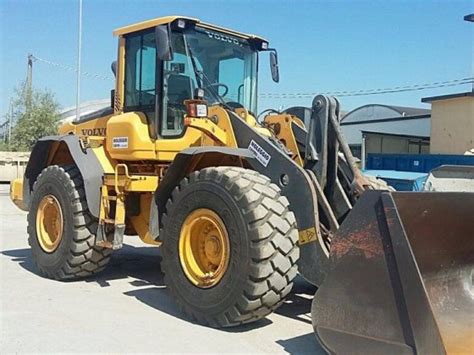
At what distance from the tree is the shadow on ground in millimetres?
25073

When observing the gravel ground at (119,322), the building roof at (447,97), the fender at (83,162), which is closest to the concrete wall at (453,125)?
the building roof at (447,97)

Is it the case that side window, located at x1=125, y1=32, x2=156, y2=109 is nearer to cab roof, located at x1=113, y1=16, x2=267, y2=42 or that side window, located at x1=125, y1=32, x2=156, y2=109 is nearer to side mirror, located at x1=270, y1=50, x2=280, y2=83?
cab roof, located at x1=113, y1=16, x2=267, y2=42

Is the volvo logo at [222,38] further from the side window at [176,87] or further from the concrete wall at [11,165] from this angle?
the concrete wall at [11,165]

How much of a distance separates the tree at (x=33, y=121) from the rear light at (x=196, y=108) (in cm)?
2791

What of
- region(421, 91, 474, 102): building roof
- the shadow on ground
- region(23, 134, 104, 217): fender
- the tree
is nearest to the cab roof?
region(23, 134, 104, 217): fender

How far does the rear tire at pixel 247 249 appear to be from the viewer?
409cm

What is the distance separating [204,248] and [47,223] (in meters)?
2.71

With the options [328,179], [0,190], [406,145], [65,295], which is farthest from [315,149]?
[406,145]

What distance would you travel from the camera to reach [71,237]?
5.93m

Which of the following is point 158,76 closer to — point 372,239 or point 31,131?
point 372,239

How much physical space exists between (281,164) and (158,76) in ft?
6.40

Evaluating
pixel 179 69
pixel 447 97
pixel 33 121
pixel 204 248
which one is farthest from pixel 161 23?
pixel 33 121

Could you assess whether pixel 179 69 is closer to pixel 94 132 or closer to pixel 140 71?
pixel 140 71

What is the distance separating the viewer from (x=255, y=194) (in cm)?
421
